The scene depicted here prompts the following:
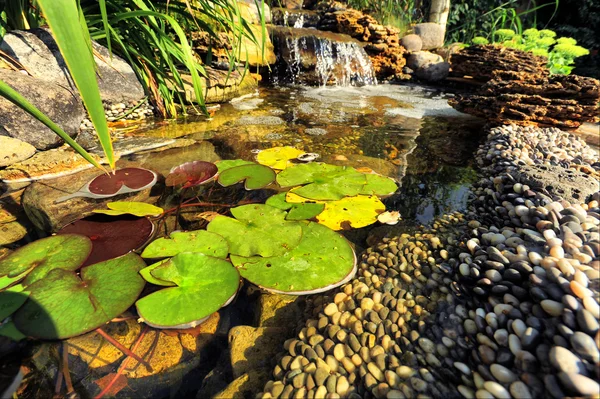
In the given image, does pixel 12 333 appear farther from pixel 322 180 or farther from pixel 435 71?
pixel 435 71

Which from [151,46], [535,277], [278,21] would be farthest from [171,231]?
[278,21]

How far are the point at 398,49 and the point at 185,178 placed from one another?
607 centimetres

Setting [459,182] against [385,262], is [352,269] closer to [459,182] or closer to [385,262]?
[385,262]

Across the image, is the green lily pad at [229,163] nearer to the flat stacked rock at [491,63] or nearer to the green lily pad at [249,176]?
the green lily pad at [249,176]

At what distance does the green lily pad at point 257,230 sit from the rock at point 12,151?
4.58 feet

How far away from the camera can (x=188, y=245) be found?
1192 mm

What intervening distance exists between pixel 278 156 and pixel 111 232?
113 centimetres

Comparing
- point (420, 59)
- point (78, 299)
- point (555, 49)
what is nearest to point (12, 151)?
point (78, 299)

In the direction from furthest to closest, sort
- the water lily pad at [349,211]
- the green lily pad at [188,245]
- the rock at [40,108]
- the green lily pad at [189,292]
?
the rock at [40,108] → the water lily pad at [349,211] → the green lily pad at [188,245] → the green lily pad at [189,292]

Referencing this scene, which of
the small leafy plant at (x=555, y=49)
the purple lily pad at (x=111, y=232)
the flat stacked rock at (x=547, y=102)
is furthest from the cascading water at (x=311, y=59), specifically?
the purple lily pad at (x=111, y=232)

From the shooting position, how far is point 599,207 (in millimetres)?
1164

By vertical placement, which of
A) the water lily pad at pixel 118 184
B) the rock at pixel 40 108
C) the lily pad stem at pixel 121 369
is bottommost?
the lily pad stem at pixel 121 369

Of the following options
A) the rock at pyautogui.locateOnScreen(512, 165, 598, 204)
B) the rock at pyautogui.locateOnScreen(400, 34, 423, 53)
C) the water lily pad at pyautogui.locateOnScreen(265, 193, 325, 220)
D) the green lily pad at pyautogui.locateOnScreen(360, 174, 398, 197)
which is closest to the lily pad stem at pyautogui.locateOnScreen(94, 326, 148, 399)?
the water lily pad at pyautogui.locateOnScreen(265, 193, 325, 220)

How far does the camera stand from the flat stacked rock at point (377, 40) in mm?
6039
